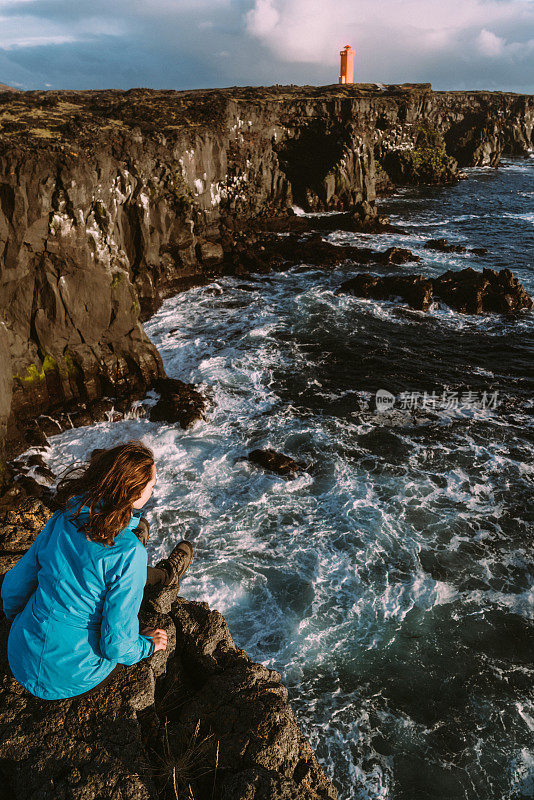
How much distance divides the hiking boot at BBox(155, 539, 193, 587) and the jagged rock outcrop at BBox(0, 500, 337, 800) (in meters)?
0.51

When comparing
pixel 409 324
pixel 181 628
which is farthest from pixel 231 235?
pixel 181 628

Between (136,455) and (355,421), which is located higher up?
(136,455)

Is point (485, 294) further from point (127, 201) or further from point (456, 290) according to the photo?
point (127, 201)

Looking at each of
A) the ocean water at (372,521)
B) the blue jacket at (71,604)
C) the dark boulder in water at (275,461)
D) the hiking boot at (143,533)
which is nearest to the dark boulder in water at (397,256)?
the ocean water at (372,521)

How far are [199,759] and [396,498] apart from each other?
8729mm

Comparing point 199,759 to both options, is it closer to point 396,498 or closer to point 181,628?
point 181,628

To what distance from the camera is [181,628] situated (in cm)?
543

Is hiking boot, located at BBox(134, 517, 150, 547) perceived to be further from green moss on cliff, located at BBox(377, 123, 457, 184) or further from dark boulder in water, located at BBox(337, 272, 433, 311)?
green moss on cliff, located at BBox(377, 123, 457, 184)

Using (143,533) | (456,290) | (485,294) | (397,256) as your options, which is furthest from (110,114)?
(143,533)

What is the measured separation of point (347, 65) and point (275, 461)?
62.0 m

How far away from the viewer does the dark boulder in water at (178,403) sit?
1509 cm

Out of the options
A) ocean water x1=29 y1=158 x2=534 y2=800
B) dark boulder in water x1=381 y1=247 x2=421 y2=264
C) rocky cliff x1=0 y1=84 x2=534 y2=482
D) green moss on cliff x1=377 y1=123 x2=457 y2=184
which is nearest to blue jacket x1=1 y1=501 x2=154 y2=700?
ocean water x1=29 y1=158 x2=534 y2=800

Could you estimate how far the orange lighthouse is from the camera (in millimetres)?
56188

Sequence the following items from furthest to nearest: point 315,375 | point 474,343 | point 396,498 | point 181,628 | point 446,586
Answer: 1. point 474,343
2. point 315,375
3. point 396,498
4. point 446,586
5. point 181,628
